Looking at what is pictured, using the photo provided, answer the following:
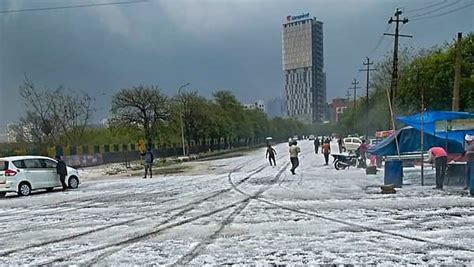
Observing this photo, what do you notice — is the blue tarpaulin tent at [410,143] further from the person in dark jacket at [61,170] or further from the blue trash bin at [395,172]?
the person in dark jacket at [61,170]

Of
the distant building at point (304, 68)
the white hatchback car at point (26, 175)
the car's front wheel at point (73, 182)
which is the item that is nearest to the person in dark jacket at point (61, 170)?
the white hatchback car at point (26, 175)

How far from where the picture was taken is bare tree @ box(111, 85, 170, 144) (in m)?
61.9

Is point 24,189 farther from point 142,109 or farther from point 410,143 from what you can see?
point 142,109

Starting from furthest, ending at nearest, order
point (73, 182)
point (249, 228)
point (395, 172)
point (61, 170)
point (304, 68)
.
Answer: point (304, 68) < point (73, 182) < point (61, 170) < point (395, 172) < point (249, 228)

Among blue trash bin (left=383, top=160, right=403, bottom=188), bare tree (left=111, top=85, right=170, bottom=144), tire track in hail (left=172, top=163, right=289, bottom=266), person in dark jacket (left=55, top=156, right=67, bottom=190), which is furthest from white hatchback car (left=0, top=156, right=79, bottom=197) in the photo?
bare tree (left=111, top=85, right=170, bottom=144)

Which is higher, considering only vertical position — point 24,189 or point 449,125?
point 449,125

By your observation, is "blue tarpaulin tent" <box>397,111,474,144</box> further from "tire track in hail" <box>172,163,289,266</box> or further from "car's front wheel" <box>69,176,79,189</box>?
"car's front wheel" <box>69,176,79,189</box>

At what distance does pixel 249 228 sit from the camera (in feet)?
33.8

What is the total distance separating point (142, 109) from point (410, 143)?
1786 inches

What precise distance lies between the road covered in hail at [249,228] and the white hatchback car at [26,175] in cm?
308

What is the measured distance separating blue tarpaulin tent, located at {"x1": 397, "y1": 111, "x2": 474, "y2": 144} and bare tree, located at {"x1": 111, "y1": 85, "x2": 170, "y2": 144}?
4639cm

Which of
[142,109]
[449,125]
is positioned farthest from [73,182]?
[142,109]

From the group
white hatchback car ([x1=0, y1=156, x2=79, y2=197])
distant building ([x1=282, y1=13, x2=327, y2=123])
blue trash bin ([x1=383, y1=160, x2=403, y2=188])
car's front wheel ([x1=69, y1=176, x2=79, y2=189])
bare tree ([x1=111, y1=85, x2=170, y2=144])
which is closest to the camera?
blue trash bin ([x1=383, y1=160, x2=403, y2=188])

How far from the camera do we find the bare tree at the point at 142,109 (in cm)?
6194
